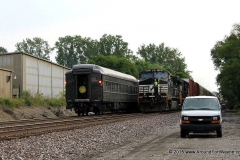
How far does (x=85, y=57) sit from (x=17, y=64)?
89.7 metres

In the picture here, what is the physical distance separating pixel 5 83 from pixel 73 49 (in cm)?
9670

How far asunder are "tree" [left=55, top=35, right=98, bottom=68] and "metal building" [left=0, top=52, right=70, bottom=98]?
3083 inches

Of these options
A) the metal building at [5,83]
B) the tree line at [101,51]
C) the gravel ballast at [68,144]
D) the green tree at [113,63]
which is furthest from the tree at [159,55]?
the gravel ballast at [68,144]

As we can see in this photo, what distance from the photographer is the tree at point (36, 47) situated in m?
142

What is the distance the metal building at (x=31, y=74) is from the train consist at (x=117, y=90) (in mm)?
14380

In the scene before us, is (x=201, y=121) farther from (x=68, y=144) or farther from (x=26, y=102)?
(x=26, y=102)

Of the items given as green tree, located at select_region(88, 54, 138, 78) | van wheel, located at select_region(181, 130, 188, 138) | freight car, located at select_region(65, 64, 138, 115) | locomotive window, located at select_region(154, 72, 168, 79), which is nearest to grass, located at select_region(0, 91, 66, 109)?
freight car, located at select_region(65, 64, 138, 115)

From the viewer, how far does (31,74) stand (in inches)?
2096

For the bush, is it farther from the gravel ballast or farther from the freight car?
the gravel ballast

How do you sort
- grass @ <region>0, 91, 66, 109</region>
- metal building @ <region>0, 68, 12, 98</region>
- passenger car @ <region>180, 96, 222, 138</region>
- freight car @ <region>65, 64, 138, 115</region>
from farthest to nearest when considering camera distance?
metal building @ <region>0, 68, 12, 98</region>, grass @ <region>0, 91, 66, 109</region>, freight car @ <region>65, 64, 138, 115</region>, passenger car @ <region>180, 96, 222, 138</region>

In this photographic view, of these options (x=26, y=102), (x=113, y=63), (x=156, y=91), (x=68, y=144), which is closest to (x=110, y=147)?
(x=68, y=144)

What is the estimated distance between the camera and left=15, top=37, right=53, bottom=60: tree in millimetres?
142413

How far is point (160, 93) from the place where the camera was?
37.4 m

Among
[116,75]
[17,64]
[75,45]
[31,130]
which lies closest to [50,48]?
[75,45]
